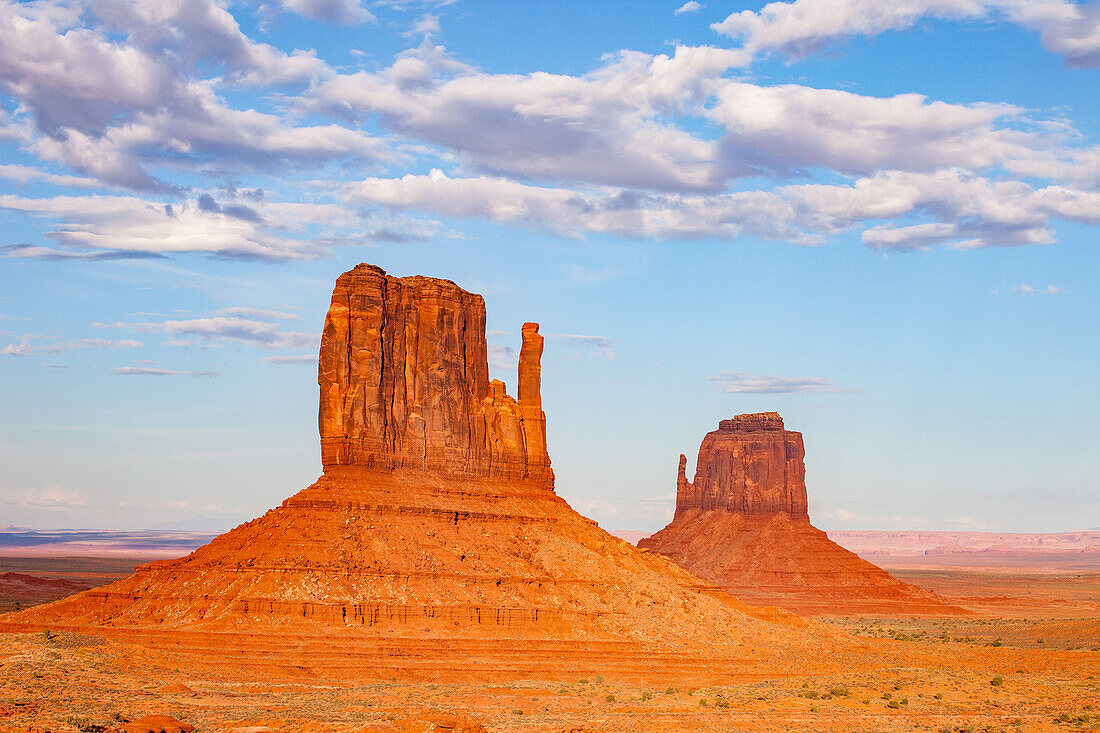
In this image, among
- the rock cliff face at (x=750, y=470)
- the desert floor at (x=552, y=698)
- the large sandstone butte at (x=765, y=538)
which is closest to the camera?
the desert floor at (x=552, y=698)

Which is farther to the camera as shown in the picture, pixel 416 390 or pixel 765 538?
pixel 765 538

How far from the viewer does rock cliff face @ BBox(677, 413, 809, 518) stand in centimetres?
16838

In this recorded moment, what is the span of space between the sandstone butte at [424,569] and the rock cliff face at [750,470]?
80456 mm

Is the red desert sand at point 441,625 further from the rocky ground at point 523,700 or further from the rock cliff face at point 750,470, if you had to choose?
the rock cliff face at point 750,470

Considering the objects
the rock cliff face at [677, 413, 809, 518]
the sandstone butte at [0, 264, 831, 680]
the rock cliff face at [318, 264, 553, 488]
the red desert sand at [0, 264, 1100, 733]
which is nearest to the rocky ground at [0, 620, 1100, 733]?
the red desert sand at [0, 264, 1100, 733]

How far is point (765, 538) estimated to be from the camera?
532 ft

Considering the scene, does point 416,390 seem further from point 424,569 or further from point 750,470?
point 750,470

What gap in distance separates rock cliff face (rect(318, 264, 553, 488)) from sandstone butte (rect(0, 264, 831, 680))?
0.35 feet

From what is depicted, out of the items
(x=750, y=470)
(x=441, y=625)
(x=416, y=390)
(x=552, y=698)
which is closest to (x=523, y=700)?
(x=552, y=698)

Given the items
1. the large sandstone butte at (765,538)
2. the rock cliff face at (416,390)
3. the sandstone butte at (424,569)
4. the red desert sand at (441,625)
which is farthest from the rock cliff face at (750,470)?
the rock cliff face at (416,390)

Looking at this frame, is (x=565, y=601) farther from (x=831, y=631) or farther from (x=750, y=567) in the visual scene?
(x=750, y=567)

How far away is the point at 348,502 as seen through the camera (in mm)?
73625

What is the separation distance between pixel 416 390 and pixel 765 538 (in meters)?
89.1

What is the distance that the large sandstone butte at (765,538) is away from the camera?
477ft
